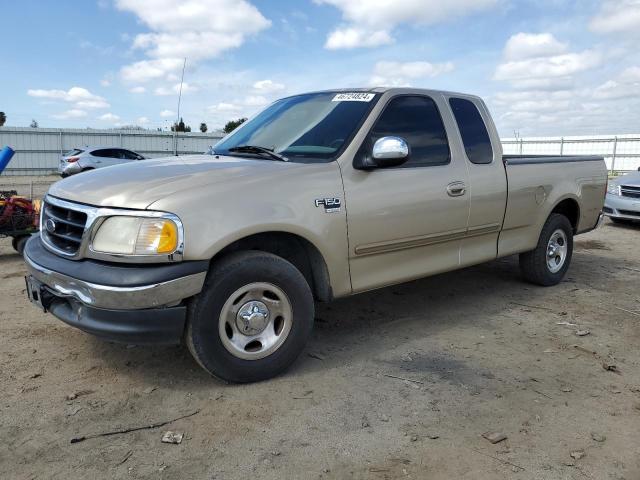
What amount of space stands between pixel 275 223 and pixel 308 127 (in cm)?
112

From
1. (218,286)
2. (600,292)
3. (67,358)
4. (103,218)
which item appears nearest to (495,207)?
(600,292)

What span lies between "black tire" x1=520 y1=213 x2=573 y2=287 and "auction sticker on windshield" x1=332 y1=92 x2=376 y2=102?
260cm

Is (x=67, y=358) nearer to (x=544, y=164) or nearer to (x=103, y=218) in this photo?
(x=103, y=218)

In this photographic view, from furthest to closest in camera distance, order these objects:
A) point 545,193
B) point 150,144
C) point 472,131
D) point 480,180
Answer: point 150,144
point 545,193
point 472,131
point 480,180

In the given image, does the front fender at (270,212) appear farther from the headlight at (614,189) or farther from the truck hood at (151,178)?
the headlight at (614,189)

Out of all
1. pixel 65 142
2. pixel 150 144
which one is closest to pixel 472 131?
pixel 150 144

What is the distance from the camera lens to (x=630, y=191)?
10.4m

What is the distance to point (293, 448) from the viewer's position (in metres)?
2.71

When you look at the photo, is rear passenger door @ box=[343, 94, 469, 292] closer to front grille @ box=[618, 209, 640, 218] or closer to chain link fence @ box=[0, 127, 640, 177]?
front grille @ box=[618, 209, 640, 218]

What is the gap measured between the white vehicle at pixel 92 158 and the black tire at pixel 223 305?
1845 cm

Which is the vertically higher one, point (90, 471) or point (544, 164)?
point (544, 164)

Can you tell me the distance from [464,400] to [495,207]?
2155 millimetres

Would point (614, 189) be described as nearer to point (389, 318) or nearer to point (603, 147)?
point (389, 318)

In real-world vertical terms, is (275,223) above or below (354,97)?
below
